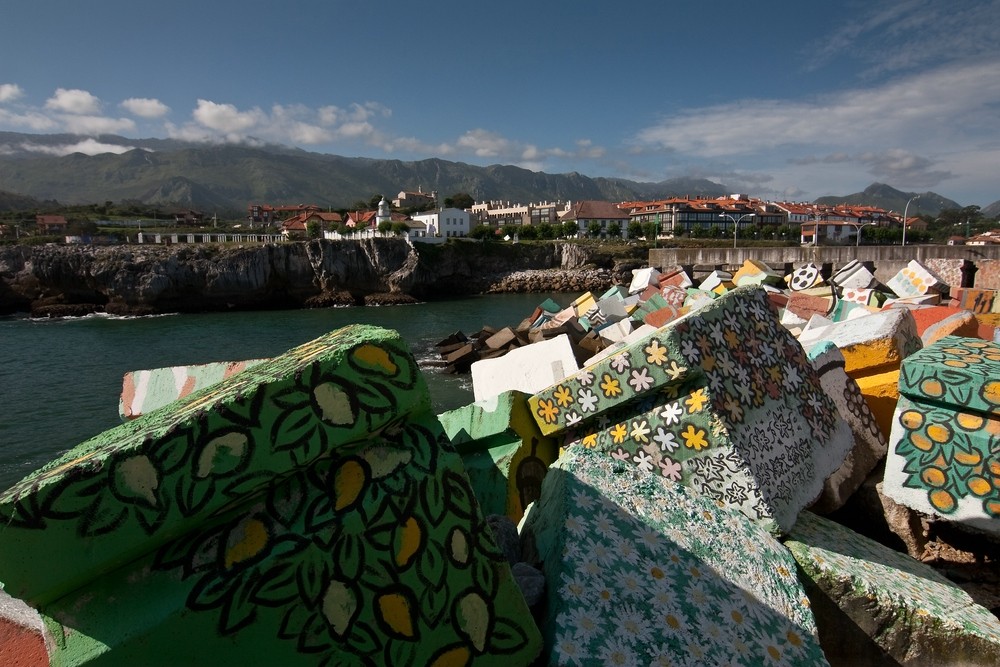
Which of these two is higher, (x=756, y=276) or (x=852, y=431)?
(x=756, y=276)

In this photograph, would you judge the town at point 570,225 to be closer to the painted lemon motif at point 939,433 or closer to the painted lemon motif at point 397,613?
the painted lemon motif at point 939,433

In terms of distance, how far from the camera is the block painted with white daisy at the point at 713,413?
2.77 metres

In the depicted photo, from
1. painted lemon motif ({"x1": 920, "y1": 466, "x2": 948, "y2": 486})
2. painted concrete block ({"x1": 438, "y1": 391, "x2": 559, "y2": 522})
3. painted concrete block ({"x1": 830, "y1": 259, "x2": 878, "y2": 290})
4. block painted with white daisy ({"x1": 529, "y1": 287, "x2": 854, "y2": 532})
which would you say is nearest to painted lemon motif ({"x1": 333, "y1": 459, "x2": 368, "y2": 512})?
painted concrete block ({"x1": 438, "y1": 391, "x2": 559, "y2": 522})

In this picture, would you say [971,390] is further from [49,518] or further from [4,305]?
[4,305]

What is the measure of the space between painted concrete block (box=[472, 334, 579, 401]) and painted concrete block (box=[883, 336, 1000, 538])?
2.98m

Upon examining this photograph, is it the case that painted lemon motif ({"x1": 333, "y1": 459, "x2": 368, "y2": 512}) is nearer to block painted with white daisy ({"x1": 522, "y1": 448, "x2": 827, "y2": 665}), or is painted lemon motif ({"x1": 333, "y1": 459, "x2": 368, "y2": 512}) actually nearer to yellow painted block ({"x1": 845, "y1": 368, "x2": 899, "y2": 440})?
block painted with white daisy ({"x1": 522, "y1": 448, "x2": 827, "y2": 665})

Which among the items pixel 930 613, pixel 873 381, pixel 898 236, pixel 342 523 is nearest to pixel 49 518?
pixel 342 523

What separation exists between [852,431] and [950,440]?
0.69m

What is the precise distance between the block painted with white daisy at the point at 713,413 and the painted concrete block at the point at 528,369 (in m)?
2.43

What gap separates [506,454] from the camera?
321cm

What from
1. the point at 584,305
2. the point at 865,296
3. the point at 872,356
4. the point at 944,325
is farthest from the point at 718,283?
the point at 872,356

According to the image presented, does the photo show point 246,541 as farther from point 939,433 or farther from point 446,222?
point 446,222

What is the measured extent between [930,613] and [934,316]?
4588 mm

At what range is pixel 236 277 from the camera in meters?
45.1
